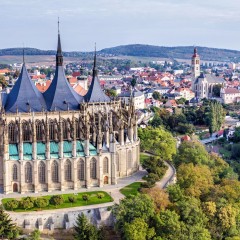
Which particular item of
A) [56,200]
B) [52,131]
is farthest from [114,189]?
[52,131]

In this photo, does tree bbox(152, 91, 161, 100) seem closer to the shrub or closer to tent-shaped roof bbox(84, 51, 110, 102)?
tent-shaped roof bbox(84, 51, 110, 102)

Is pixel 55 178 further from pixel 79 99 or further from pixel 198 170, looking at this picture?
pixel 198 170

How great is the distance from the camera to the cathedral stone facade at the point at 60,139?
64.2m

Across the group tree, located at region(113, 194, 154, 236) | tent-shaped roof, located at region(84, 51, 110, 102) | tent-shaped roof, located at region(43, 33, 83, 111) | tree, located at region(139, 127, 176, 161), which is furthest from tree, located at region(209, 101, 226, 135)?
tree, located at region(113, 194, 154, 236)

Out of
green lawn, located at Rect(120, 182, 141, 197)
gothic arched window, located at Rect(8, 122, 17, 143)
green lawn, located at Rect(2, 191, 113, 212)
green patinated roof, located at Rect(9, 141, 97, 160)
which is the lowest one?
green lawn, located at Rect(2, 191, 113, 212)

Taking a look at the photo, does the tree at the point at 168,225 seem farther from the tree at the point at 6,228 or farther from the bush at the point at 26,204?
the tree at the point at 6,228

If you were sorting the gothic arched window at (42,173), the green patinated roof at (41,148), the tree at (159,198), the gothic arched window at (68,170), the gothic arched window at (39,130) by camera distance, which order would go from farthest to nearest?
the gothic arched window at (39,130)
the gothic arched window at (68,170)
the green patinated roof at (41,148)
the gothic arched window at (42,173)
the tree at (159,198)

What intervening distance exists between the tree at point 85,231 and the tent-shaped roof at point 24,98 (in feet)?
64.8

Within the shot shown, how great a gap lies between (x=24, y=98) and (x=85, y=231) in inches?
898

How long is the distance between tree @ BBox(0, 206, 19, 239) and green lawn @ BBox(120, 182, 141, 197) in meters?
15.9

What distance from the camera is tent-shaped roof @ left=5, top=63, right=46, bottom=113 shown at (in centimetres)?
6750

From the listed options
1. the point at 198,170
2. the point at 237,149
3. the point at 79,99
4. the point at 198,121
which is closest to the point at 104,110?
the point at 79,99

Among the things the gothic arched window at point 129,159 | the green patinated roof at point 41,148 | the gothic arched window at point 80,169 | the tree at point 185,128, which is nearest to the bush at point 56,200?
the gothic arched window at point 80,169

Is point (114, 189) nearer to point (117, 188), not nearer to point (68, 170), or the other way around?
point (117, 188)
